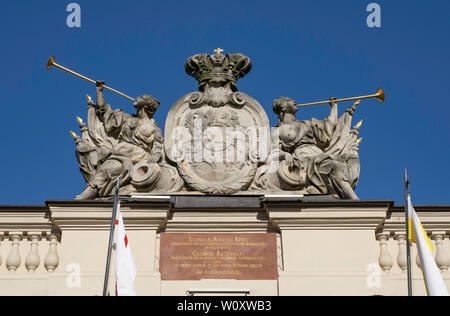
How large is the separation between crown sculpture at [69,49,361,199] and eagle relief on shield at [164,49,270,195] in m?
0.02

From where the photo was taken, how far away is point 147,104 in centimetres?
1798

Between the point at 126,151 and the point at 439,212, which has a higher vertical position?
the point at 126,151

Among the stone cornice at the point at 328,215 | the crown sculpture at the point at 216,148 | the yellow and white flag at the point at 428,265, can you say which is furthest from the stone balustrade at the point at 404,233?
the yellow and white flag at the point at 428,265

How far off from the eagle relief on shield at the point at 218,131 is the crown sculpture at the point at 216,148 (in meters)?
0.02

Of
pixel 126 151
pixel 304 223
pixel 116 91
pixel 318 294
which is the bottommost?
pixel 318 294

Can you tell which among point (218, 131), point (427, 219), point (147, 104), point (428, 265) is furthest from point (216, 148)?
point (428, 265)

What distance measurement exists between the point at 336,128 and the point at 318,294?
3686mm

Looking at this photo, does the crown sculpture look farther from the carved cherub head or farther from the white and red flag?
the white and red flag

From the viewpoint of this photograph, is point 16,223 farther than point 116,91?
No

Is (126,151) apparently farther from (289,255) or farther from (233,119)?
(289,255)

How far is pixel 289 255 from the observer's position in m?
16.2

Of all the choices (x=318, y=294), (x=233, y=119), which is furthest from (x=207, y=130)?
(x=318, y=294)

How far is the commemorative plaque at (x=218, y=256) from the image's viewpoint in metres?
16.1

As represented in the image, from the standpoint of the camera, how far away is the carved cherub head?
59.0 feet
